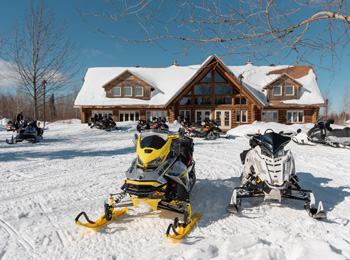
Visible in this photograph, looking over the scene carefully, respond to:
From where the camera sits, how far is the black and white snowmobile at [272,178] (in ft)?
11.2

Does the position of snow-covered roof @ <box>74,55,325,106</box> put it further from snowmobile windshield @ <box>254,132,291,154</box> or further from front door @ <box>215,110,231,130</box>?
snowmobile windshield @ <box>254,132,291,154</box>

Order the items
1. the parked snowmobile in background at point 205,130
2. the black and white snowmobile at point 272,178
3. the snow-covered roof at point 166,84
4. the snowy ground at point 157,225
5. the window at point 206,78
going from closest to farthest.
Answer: the snowy ground at point 157,225, the black and white snowmobile at point 272,178, the parked snowmobile in background at point 205,130, the snow-covered roof at point 166,84, the window at point 206,78

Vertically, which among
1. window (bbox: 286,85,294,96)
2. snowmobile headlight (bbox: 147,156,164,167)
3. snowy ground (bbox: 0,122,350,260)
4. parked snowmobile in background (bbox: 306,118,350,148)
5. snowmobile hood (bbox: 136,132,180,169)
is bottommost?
snowy ground (bbox: 0,122,350,260)

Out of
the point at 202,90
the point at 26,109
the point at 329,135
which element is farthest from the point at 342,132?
the point at 26,109

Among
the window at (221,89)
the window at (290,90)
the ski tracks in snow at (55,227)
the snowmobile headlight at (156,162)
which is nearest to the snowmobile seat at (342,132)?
the snowmobile headlight at (156,162)

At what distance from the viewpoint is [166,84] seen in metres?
28.0

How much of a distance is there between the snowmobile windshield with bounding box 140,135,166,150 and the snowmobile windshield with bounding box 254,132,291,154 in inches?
62.2

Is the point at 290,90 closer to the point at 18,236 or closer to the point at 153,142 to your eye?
the point at 153,142

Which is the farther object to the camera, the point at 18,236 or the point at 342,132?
the point at 342,132

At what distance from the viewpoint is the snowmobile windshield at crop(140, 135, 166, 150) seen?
345 cm

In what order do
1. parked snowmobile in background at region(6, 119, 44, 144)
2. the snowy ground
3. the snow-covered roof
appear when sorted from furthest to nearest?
the snow-covered roof, parked snowmobile in background at region(6, 119, 44, 144), the snowy ground

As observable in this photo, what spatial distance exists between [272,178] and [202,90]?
22.8 metres

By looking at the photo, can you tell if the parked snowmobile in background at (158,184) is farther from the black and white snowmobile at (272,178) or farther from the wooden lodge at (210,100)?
the wooden lodge at (210,100)

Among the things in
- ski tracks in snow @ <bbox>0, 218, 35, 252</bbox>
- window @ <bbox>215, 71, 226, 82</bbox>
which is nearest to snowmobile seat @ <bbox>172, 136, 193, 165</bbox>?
ski tracks in snow @ <bbox>0, 218, 35, 252</bbox>
